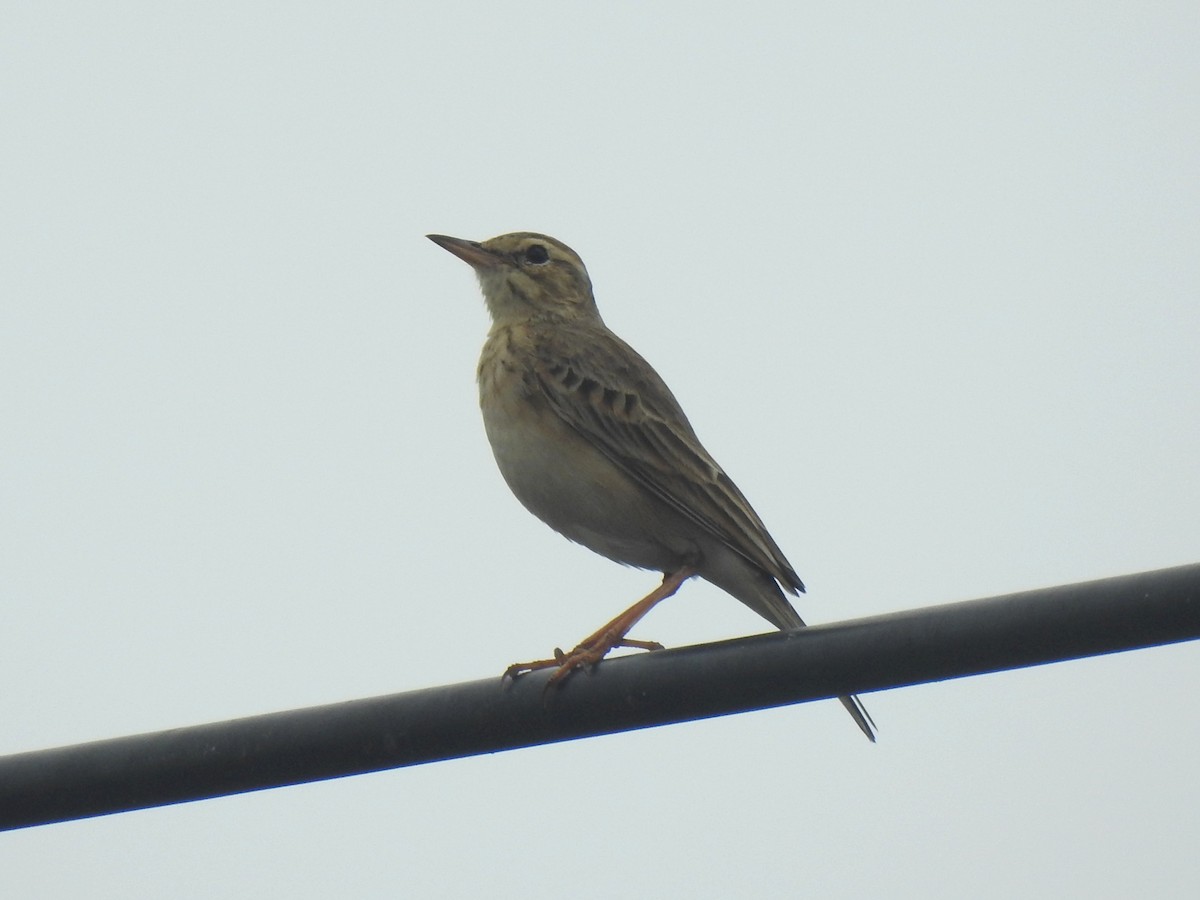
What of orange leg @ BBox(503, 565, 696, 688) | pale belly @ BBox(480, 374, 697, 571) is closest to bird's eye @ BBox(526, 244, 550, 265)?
pale belly @ BBox(480, 374, 697, 571)

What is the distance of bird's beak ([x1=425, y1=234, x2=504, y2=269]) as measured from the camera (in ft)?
32.7

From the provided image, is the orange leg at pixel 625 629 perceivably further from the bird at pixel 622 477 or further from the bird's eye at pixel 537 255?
the bird's eye at pixel 537 255

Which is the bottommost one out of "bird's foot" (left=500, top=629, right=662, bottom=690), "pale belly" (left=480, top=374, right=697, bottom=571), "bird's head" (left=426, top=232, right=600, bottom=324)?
"bird's foot" (left=500, top=629, right=662, bottom=690)

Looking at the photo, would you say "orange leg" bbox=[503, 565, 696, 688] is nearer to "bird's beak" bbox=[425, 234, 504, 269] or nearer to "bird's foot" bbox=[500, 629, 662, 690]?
"bird's foot" bbox=[500, 629, 662, 690]

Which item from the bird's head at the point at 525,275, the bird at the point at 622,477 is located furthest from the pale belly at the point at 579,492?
the bird's head at the point at 525,275

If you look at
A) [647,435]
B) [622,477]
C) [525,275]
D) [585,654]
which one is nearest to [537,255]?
[525,275]

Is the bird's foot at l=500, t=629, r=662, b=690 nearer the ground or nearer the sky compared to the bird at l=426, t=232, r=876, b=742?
nearer the ground

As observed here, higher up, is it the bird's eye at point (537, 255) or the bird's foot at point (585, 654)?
the bird's eye at point (537, 255)

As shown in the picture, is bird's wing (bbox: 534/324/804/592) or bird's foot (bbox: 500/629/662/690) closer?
bird's foot (bbox: 500/629/662/690)

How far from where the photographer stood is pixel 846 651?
459cm

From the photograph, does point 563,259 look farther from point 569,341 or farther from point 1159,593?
point 1159,593

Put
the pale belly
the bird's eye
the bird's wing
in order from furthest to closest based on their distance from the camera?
1. the bird's eye
2. the pale belly
3. the bird's wing

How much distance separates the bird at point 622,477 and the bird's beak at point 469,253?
1127 mm

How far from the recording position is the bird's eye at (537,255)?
10.1m
